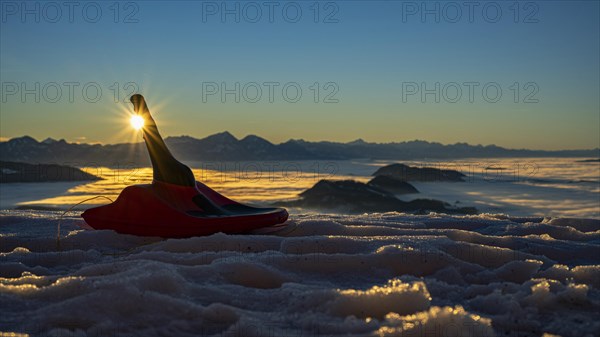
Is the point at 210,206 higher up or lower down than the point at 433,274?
higher up

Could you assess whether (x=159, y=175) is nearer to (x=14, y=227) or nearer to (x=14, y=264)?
(x=14, y=264)

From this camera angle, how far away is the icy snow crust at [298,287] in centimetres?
270

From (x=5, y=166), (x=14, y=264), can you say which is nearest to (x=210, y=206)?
(x=14, y=264)

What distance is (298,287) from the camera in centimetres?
339

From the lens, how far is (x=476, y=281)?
3805 millimetres

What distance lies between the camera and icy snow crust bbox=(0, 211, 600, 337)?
106 inches

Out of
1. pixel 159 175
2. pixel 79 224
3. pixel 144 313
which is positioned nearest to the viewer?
pixel 144 313

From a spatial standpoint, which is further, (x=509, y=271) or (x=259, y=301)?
(x=509, y=271)

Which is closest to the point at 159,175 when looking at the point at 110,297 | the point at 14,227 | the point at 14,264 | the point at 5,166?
the point at 14,264

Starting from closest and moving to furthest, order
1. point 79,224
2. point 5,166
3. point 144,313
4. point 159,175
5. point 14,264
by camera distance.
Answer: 1. point 144,313
2. point 14,264
3. point 159,175
4. point 79,224
5. point 5,166

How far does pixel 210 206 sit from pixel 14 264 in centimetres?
220

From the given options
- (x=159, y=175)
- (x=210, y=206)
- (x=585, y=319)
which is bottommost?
(x=585, y=319)

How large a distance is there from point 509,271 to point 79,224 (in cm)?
491

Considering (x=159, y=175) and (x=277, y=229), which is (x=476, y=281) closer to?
(x=277, y=229)
